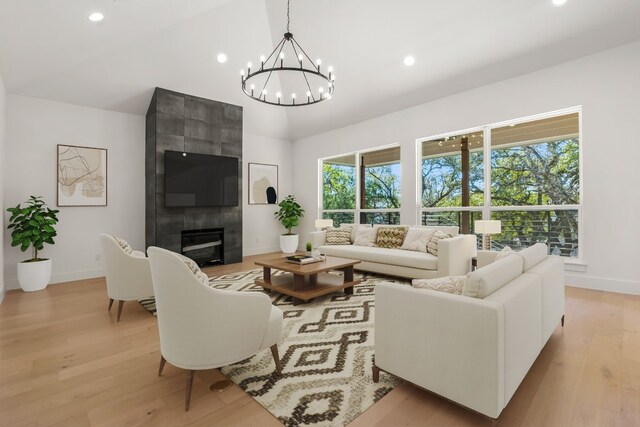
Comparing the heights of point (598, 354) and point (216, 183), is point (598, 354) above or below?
below

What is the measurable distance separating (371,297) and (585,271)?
291cm

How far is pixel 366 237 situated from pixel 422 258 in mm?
1348

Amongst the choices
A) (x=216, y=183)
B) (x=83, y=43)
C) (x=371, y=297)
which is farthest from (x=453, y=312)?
(x=216, y=183)

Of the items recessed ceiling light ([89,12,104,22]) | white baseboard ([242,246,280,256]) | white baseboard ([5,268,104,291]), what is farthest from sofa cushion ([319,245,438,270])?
recessed ceiling light ([89,12,104,22])

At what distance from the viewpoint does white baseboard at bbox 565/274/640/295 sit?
12.2 ft

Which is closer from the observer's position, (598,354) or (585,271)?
(598,354)

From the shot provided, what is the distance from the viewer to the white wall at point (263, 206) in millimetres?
7148

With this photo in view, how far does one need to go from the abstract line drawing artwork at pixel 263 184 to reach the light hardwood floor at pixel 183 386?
4.50 metres

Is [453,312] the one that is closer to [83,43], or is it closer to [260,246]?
[83,43]

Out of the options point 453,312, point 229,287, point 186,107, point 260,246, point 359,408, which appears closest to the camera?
point 453,312

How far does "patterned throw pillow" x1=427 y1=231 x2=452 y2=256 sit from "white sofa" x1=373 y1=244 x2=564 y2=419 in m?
Answer: 2.28

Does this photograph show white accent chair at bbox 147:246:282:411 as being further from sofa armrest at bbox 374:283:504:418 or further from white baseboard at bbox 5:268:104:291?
white baseboard at bbox 5:268:104:291

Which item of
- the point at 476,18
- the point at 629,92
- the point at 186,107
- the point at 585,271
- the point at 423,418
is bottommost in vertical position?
the point at 423,418

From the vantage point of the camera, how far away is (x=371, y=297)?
12.2ft
